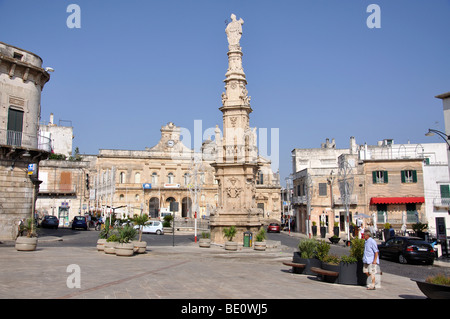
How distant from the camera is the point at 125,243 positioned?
53.9 feet

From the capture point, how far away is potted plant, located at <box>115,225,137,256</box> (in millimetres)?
16234

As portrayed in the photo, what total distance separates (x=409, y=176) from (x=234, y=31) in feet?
80.1

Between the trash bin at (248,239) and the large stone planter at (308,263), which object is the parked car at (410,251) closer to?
the trash bin at (248,239)

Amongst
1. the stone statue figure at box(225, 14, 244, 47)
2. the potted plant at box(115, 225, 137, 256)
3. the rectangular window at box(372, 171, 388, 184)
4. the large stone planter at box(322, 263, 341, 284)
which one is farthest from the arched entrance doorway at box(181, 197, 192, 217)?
the large stone planter at box(322, 263, 341, 284)

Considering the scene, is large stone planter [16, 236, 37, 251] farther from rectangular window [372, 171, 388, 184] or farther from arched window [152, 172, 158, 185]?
arched window [152, 172, 158, 185]

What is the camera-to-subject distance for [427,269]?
15742 millimetres

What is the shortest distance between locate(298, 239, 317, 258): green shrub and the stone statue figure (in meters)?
15.2

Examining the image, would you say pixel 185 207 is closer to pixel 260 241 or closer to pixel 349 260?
pixel 260 241

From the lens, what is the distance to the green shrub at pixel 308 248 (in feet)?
39.4

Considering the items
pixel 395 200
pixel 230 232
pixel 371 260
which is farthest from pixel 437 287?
pixel 395 200

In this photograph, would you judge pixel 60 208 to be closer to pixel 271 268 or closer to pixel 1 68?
pixel 1 68

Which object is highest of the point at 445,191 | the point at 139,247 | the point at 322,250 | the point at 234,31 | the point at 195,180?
the point at 234,31

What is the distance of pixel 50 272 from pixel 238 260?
749cm
